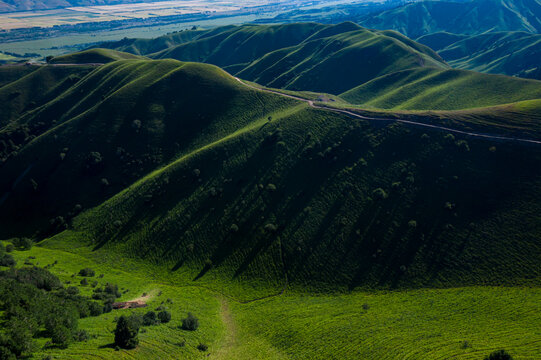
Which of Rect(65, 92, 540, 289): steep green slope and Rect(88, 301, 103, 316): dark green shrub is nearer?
Rect(88, 301, 103, 316): dark green shrub

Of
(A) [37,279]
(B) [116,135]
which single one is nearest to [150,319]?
(A) [37,279]

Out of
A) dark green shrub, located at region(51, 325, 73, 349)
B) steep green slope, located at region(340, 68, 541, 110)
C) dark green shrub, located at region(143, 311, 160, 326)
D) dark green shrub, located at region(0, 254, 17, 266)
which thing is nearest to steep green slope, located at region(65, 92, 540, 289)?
dark green shrub, located at region(143, 311, 160, 326)

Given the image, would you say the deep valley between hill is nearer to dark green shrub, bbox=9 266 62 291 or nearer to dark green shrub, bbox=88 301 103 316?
dark green shrub, bbox=9 266 62 291

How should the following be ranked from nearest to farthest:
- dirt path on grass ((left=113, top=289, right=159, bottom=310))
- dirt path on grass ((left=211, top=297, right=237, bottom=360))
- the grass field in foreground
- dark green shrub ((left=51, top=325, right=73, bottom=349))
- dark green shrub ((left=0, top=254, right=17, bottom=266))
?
dark green shrub ((left=51, top=325, right=73, bottom=349)), the grass field in foreground, dirt path on grass ((left=211, top=297, right=237, bottom=360)), dirt path on grass ((left=113, top=289, right=159, bottom=310)), dark green shrub ((left=0, top=254, right=17, bottom=266))

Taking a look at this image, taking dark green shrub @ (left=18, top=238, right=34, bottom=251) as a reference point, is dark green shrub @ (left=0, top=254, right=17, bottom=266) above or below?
above

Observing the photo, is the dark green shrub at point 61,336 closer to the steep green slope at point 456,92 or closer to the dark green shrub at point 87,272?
the dark green shrub at point 87,272

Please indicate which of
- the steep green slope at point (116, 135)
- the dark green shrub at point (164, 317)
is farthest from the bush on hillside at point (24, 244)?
the dark green shrub at point (164, 317)

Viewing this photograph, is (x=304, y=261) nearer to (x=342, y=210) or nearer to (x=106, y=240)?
(x=342, y=210)
